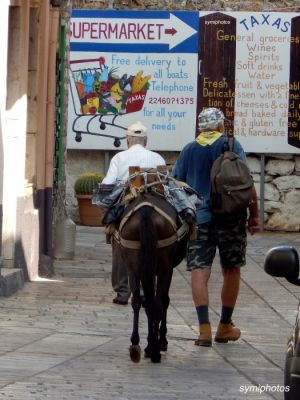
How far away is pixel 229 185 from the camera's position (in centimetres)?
966

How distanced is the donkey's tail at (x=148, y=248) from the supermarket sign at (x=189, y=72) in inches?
424

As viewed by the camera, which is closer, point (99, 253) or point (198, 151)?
point (198, 151)

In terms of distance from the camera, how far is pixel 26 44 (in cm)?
1363

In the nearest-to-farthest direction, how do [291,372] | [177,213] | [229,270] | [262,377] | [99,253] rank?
[291,372], [262,377], [177,213], [229,270], [99,253]

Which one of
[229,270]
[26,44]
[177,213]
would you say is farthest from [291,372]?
[26,44]

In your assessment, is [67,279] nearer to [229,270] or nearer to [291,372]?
[229,270]

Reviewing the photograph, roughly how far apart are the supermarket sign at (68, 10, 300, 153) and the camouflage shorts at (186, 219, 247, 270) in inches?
388

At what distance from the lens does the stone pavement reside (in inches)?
317

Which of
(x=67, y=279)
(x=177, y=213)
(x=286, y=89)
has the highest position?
(x=286, y=89)

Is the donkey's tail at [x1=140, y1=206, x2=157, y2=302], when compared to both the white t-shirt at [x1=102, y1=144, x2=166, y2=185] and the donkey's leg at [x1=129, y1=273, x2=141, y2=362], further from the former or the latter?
the white t-shirt at [x1=102, y1=144, x2=166, y2=185]

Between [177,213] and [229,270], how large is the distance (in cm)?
96

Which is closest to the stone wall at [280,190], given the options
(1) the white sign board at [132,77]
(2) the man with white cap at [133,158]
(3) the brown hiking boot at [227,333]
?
(1) the white sign board at [132,77]

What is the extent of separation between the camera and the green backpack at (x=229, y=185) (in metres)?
9.64

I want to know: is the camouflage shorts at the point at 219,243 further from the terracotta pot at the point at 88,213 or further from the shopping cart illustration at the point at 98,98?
the shopping cart illustration at the point at 98,98
